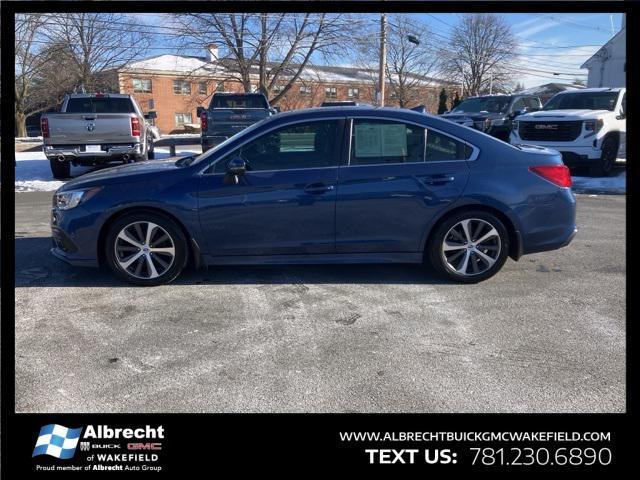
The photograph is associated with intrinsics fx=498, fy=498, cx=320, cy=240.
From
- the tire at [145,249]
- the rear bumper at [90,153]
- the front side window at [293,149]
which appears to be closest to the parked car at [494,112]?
the rear bumper at [90,153]

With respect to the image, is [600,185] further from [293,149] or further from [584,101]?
[293,149]

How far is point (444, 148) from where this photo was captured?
14.9ft

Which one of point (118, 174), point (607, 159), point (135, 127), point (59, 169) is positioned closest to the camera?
point (118, 174)

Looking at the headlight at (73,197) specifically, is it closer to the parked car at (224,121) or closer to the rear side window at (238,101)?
the parked car at (224,121)

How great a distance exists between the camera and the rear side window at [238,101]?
14242mm

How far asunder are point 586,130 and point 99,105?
1157 centimetres

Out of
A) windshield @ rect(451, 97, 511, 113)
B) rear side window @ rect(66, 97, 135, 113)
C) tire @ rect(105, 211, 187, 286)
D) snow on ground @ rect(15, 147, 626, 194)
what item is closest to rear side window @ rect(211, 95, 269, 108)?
rear side window @ rect(66, 97, 135, 113)

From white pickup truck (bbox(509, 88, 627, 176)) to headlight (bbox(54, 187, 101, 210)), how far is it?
945cm

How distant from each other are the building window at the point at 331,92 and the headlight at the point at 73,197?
36.8 meters

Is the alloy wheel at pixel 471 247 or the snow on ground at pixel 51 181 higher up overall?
the snow on ground at pixel 51 181

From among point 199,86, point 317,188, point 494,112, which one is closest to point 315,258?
point 317,188

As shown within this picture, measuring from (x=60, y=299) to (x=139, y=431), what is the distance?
7.70 feet
